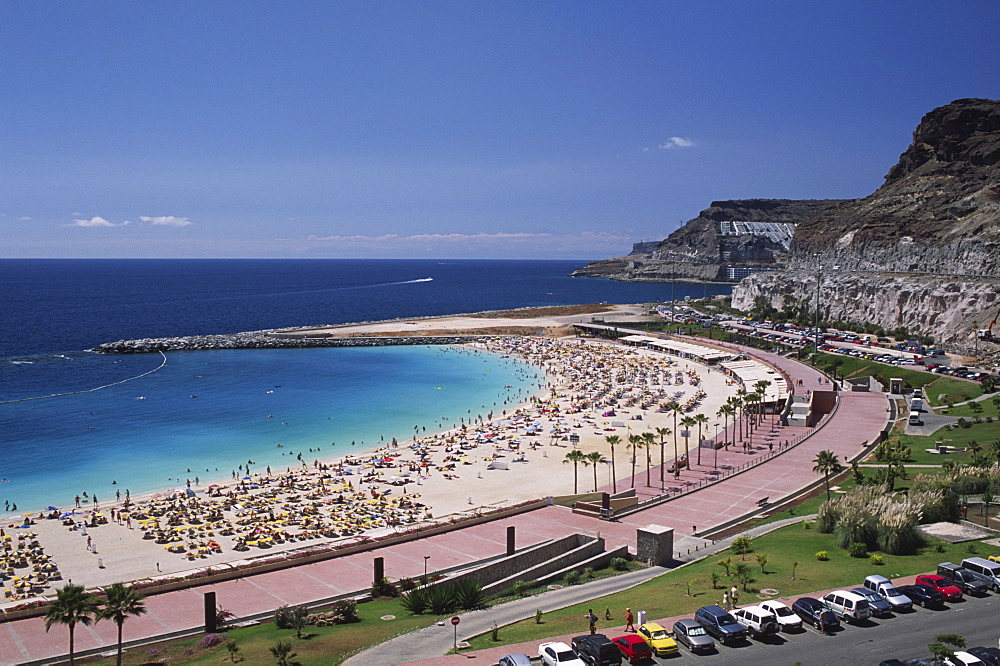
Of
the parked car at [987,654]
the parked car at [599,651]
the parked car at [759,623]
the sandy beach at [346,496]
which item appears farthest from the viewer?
the sandy beach at [346,496]

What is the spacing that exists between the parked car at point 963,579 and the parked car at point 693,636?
8324mm

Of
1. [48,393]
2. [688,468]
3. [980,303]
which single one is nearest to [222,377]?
[48,393]

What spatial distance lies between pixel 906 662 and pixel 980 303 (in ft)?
245

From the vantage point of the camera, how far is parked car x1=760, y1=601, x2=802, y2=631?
18.5 meters

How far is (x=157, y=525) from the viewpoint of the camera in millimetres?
35562

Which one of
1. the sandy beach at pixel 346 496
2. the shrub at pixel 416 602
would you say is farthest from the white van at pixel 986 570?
the sandy beach at pixel 346 496

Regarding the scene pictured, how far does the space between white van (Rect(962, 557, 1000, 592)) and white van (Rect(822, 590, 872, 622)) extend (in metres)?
4.36

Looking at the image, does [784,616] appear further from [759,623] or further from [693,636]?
[693,636]

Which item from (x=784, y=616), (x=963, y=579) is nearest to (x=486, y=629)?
(x=784, y=616)

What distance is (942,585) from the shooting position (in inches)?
795

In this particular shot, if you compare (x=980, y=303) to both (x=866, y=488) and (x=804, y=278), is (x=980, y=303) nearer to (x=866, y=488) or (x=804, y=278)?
(x=804, y=278)

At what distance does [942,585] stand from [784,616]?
5331mm

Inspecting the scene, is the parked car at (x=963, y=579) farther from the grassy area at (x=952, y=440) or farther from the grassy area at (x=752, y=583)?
the grassy area at (x=952, y=440)

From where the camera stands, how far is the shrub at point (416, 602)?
22.4m
